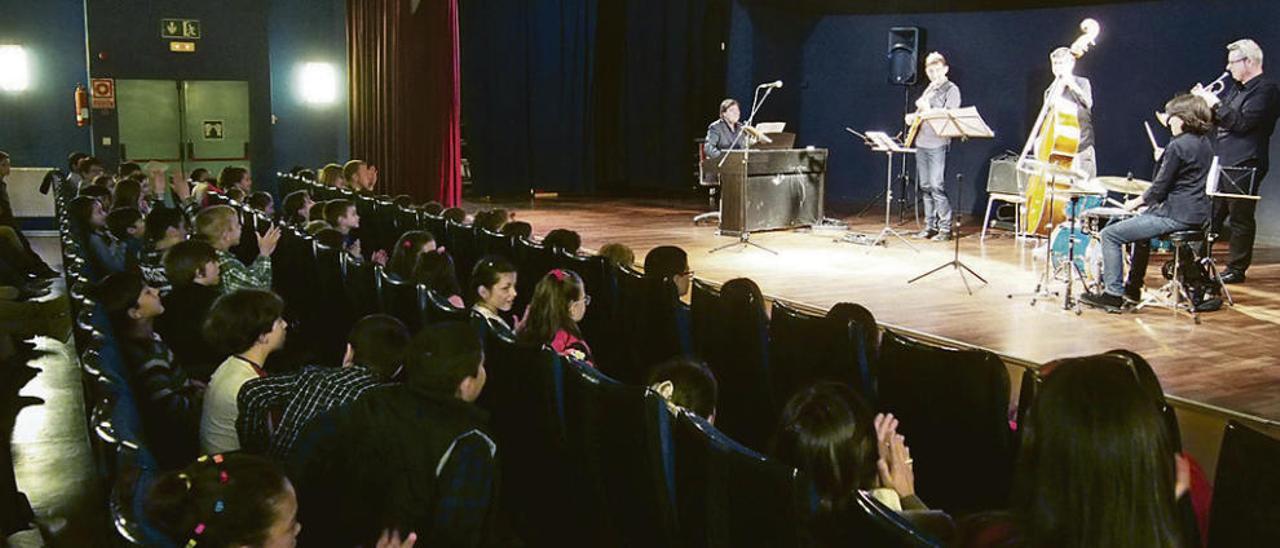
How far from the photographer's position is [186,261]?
13.8 feet

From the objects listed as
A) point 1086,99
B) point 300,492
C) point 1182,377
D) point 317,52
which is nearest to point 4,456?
point 300,492

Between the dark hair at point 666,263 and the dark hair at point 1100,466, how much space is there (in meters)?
2.85

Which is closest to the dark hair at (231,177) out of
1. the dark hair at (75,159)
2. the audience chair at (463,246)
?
the dark hair at (75,159)

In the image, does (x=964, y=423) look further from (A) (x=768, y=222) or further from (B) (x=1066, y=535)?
(A) (x=768, y=222)

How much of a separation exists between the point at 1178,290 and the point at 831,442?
16.8 ft

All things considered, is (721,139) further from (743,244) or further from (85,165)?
(85,165)

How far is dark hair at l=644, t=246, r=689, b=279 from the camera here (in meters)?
4.61

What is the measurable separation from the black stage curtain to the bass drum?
731 centimetres

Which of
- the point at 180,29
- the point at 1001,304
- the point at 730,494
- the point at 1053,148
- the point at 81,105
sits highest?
the point at 180,29

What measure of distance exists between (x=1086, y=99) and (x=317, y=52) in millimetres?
9116

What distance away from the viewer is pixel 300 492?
2.55 m

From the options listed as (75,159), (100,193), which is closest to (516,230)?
(100,193)

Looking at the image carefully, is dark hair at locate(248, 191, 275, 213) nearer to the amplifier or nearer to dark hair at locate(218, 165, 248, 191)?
dark hair at locate(218, 165, 248, 191)

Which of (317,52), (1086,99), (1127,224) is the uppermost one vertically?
(317,52)
